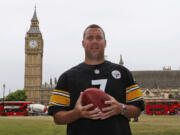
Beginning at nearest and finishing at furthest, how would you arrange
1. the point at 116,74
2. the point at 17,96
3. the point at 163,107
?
the point at 116,74, the point at 163,107, the point at 17,96

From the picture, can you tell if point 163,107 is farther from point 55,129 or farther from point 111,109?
point 111,109

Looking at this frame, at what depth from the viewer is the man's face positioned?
2.82 metres

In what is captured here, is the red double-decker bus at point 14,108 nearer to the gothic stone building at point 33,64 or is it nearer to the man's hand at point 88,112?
the man's hand at point 88,112

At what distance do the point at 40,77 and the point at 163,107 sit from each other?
6284 centimetres

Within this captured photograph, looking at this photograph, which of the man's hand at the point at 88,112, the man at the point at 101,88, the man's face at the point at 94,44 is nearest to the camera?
the man's hand at the point at 88,112

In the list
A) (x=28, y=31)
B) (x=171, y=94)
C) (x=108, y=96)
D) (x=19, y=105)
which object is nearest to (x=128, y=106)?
(x=108, y=96)

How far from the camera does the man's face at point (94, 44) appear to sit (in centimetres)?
282

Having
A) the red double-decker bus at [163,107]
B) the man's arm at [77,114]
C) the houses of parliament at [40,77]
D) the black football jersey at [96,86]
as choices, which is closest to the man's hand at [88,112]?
the man's arm at [77,114]

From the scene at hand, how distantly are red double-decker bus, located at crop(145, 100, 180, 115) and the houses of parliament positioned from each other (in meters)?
34.1

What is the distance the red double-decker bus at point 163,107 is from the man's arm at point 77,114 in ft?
143

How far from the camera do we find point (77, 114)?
8.18 ft

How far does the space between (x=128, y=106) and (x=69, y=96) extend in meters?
0.65

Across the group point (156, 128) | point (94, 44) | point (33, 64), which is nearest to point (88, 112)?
point (94, 44)

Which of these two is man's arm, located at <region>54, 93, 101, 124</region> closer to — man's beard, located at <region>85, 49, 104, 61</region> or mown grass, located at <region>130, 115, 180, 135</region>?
man's beard, located at <region>85, 49, 104, 61</region>
